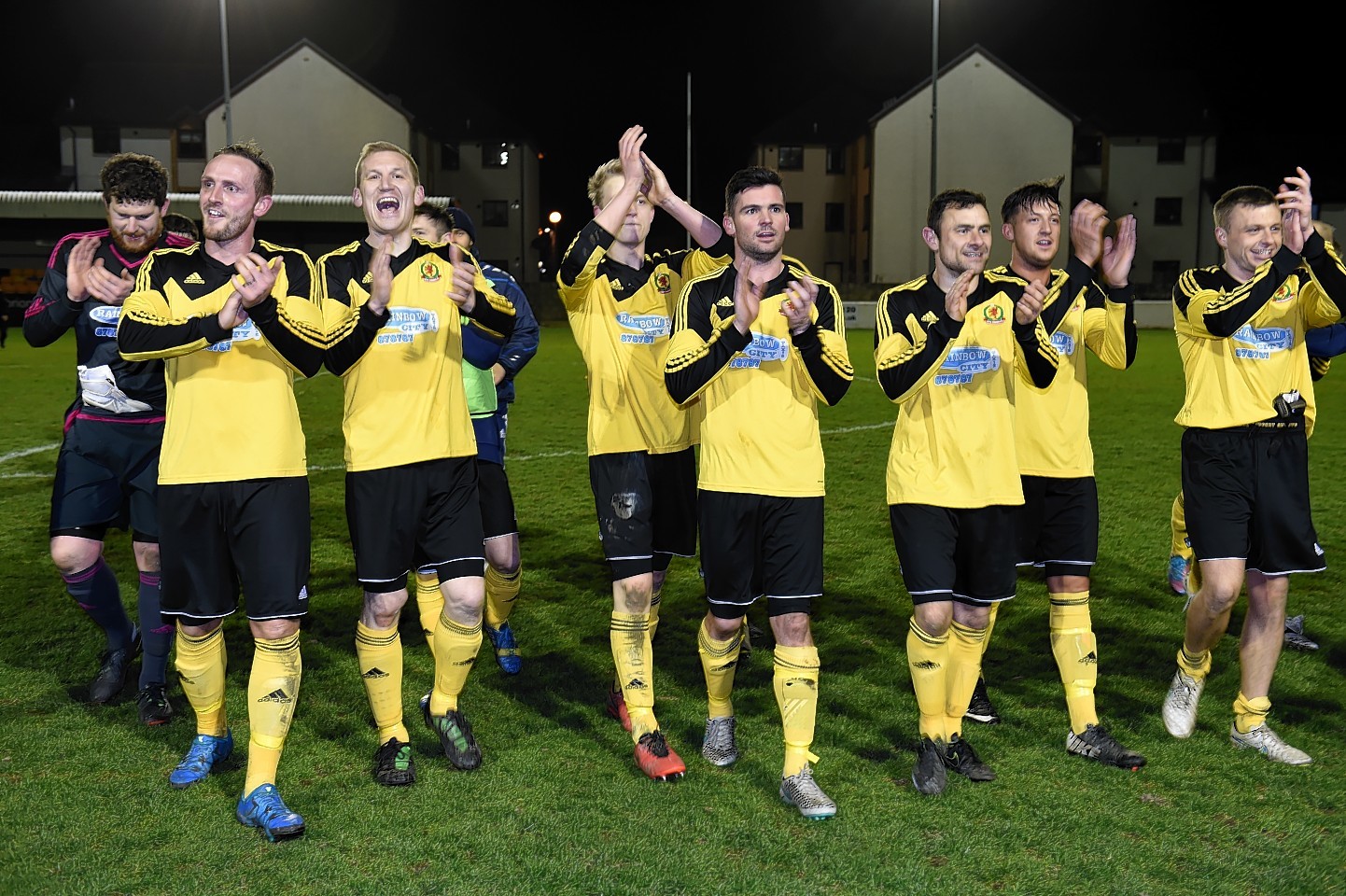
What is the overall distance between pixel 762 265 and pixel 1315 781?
301 centimetres

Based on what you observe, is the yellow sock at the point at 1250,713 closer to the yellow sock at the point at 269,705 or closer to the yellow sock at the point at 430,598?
the yellow sock at the point at 430,598

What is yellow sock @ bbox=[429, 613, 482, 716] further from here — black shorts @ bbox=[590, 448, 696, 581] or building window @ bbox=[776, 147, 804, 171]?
building window @ bbox=[776, 147, 804, 171]

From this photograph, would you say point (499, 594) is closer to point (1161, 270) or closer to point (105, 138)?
point (1161, 270)

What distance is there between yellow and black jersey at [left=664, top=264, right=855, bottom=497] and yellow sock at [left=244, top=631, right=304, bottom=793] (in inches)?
68.4

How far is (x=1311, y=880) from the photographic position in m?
3.78

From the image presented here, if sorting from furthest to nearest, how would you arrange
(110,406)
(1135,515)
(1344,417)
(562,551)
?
(1344,417) → (1135,515) → (562,551) → (110,406)

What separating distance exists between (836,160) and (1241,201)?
52.9 metres

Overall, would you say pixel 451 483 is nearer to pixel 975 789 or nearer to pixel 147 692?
pixel 147 692

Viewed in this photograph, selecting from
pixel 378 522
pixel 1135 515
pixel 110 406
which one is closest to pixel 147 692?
pixel 110 406

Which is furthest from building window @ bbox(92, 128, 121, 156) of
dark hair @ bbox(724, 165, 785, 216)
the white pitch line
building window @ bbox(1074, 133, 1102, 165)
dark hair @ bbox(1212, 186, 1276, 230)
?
Answer: dark hair @ bbox(1212, 186, 1276, 230)

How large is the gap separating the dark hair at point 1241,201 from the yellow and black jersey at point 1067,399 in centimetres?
51

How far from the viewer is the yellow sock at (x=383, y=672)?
4.77 meters

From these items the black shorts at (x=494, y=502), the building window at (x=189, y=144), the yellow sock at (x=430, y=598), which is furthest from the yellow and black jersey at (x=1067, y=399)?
the building window at (x=189, y=144)

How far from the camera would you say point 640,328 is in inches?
208
